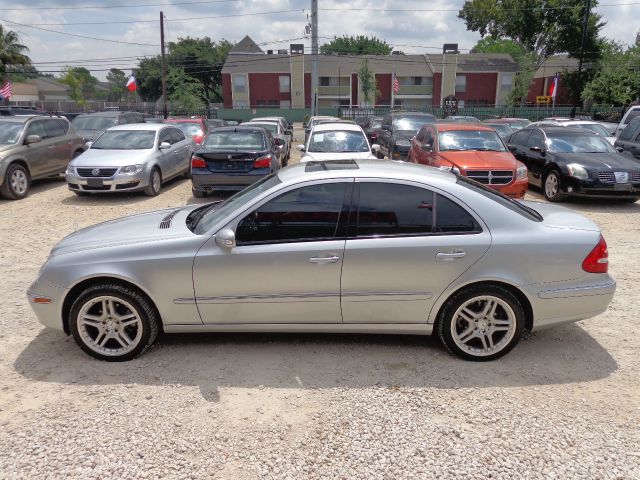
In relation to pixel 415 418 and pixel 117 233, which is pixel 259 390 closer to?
pixel 415 418

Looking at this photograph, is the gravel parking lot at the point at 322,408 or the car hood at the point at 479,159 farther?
the car hood at the point at 479,159

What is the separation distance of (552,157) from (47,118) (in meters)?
11.9

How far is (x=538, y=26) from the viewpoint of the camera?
53781mm

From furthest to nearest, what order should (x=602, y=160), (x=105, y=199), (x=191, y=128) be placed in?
(x=191, y=128), (x=105, y=199), (x=602, y=160)

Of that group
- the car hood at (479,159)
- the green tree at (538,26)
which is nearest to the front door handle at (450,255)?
the car hood at (479,159)

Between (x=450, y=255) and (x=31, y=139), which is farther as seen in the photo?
(x=31, y=139)

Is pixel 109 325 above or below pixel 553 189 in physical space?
above

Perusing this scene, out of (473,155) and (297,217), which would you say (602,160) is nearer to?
(473,155)

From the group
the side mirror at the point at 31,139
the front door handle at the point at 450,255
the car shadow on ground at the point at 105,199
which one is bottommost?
the car shadow on ground at the point at 105,199

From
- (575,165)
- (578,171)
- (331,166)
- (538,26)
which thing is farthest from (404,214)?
(538,26)

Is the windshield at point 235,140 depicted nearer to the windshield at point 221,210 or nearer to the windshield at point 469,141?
the windshield at point 469,141

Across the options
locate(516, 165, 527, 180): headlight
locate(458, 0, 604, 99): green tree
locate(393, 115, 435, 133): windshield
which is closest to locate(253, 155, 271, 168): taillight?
locate(516, 165, 527, 180): headlight

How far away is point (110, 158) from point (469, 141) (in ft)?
25.2

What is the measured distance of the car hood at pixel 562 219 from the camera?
408cm
